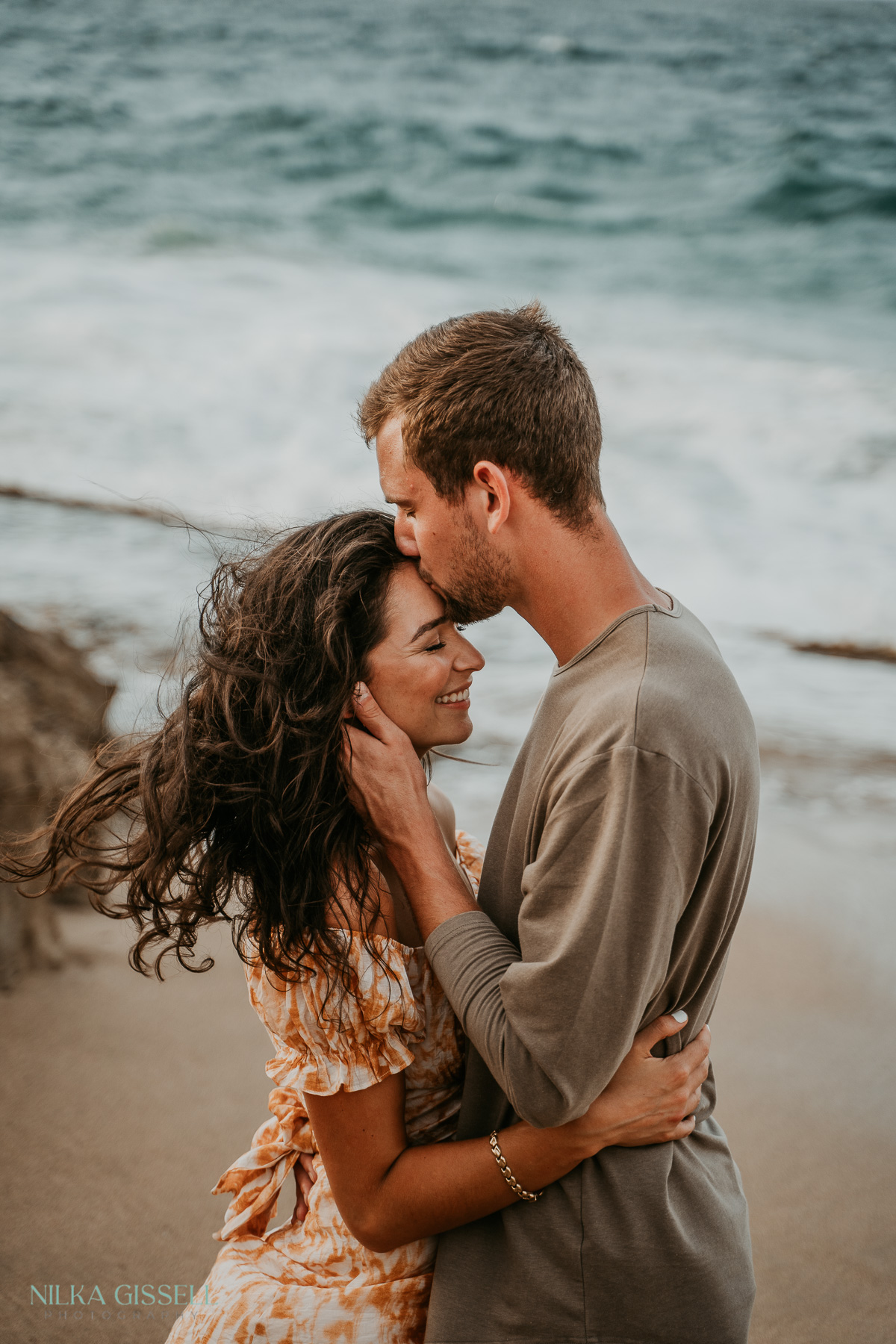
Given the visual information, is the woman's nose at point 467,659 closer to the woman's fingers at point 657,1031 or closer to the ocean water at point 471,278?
the woman's fingers at point 657,1031

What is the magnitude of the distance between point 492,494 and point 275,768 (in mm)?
671

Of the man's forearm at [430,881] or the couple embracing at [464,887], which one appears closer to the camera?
the couple embracing at [464,887]

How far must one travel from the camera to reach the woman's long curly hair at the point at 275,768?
193 centimetres

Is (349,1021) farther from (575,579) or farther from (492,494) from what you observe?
(492,494)

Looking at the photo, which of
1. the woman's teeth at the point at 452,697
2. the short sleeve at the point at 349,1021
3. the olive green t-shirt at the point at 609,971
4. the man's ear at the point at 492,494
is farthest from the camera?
the woman's teeth at the point at 452,697

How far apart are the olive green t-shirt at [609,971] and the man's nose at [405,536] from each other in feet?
1.44

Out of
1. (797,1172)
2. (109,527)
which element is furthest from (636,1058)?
(109,527)

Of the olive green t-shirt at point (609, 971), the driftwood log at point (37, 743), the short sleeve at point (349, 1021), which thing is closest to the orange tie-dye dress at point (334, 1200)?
the short sleeve at point (349, 1021)

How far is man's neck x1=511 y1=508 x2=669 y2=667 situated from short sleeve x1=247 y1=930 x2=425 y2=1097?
67 centimetres

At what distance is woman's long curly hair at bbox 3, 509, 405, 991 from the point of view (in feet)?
6.32

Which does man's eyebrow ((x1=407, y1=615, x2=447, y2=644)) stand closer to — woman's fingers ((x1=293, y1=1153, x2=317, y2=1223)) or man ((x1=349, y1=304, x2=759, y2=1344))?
man ((x1=349, y1=304, x2=759, y2=1344))

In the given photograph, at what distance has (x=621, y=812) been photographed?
1496mm

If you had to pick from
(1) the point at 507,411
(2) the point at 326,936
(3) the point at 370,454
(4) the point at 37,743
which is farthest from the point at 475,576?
(3) the point at 370,454

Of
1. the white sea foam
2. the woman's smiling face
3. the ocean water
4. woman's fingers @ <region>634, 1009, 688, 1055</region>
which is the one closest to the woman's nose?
the woman's smiling face
